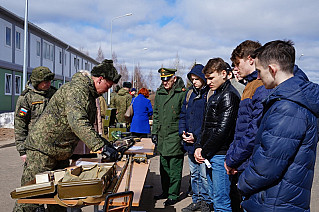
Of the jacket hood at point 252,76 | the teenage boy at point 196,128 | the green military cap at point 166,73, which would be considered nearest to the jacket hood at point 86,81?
the jacket hood at point 252,76

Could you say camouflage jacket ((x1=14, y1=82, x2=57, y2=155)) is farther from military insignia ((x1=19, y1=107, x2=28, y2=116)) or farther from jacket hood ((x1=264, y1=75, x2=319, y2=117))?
jacket hood ((x1=264, y1=75, x2=319, y2=117))

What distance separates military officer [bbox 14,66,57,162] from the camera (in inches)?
161

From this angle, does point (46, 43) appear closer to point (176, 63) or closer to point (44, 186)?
point (176, 63)

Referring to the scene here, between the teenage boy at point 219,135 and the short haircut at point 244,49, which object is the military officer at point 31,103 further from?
the short haircut at point 244,49

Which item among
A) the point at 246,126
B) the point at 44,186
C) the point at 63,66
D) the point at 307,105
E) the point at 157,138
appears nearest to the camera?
the point at 307,105

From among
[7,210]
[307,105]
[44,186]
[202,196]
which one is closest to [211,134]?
[202,196]

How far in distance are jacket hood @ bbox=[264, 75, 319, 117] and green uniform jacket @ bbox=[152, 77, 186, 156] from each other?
3.17 meters

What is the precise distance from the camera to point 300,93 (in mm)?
2021

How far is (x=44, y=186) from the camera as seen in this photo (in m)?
2.45

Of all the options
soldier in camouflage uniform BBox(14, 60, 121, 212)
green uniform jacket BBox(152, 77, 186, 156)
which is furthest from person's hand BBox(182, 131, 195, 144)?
soldier in camouflage uniform BBox(14, 60, 121, 212)

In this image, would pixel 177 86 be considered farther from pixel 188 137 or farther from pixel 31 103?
pixel 31 103

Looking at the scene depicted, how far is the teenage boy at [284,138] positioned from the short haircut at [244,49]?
0.92 meters

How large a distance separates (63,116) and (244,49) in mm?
1914

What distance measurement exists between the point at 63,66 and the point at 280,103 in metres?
33.0
